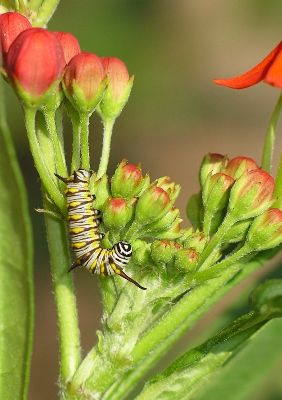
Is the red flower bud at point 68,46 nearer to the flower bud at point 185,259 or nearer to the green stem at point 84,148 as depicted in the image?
the green stem at point 84,148

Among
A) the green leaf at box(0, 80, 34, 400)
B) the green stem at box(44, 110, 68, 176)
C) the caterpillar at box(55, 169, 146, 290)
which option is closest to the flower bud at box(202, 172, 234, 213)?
the caterpillar at box(55, 169, 146, 290)

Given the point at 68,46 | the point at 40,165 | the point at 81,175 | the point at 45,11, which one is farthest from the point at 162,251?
the point at 45,11

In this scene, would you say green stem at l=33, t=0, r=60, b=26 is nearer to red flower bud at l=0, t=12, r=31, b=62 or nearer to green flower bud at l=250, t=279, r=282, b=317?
red flower bud at l=0, t=12, r=31, b=62

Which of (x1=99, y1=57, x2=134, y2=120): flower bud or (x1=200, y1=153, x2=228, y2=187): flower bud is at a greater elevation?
(x1=99, y1=57, x2=134, y2=120): flower bud

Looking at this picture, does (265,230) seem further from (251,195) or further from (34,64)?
(34,64)

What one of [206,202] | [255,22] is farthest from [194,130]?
[206,202]

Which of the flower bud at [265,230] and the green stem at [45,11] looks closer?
the flower bud at [265,230]

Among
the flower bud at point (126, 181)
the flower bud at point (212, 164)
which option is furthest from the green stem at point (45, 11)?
the flower bud at point (212, 164)
